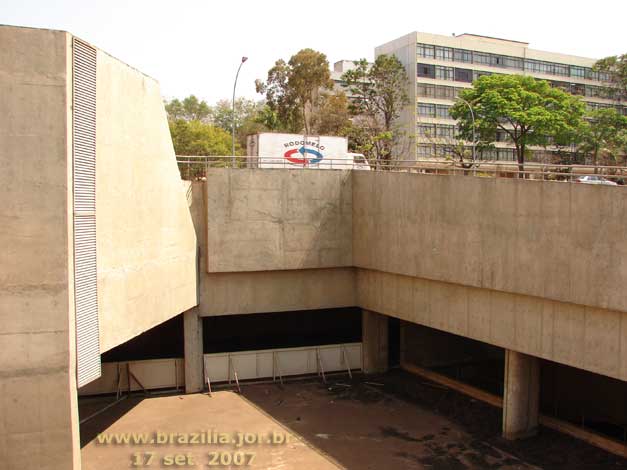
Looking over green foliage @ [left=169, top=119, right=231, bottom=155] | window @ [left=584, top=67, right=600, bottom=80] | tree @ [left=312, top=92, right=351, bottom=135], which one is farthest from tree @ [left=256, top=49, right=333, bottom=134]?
window @ [left=584, top=67, right=600, bottom=80]

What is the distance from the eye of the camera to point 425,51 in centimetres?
6069

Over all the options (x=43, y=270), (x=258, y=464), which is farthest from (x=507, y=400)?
(x=43, y=270)

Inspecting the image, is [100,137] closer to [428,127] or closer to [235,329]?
[235,329]

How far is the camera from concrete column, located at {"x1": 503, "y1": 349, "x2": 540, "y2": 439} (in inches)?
685

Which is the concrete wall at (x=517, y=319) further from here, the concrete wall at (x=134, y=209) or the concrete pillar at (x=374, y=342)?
the concrete wall at (x=134, y=209)

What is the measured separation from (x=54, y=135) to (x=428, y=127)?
53.4m

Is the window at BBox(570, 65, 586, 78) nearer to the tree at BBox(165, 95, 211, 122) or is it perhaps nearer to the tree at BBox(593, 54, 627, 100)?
the tree at BBox(593, 54, 627, 100)

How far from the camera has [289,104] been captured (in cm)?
4925

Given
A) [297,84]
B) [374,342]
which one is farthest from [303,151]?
[297,84]

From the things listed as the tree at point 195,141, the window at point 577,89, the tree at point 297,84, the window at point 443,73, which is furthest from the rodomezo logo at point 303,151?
the window at point 577,89

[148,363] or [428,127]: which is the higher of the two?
[428,127]

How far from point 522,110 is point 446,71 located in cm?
1697

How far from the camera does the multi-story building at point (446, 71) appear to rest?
2381 inches

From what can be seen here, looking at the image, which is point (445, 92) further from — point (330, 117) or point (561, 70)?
point (561, 70)
